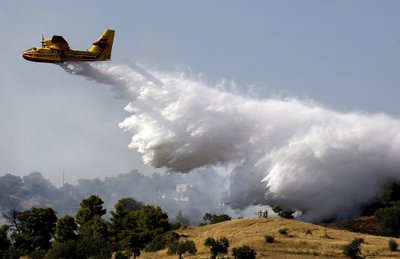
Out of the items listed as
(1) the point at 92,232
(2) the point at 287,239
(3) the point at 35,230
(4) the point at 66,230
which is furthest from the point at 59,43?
(2) the point at 287,239

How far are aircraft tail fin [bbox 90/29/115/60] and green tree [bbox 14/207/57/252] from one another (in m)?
30.8

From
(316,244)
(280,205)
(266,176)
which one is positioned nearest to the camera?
(316,244)

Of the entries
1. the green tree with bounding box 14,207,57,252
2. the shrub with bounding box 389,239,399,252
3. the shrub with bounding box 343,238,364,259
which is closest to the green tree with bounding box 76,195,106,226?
the green tree with bounding box 14,207,57,252

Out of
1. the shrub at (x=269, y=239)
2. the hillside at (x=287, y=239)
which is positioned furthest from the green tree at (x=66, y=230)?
the shrub at (x=269, y=239)

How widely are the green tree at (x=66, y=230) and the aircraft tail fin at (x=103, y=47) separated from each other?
2742cm

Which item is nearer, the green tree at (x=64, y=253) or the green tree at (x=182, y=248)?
the green tree at (x=182, y=248)

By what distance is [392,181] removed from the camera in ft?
316

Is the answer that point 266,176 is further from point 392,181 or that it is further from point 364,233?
point 392,181

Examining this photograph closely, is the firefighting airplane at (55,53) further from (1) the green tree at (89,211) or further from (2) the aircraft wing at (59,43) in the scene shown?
(1) the green tree at (89,211)

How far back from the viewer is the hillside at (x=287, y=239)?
70.0 m

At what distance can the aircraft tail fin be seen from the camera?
278ft

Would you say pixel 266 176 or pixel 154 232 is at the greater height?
pixel 266 176

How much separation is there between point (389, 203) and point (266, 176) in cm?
2240

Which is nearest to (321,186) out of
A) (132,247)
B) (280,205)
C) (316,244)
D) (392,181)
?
(280,205)
